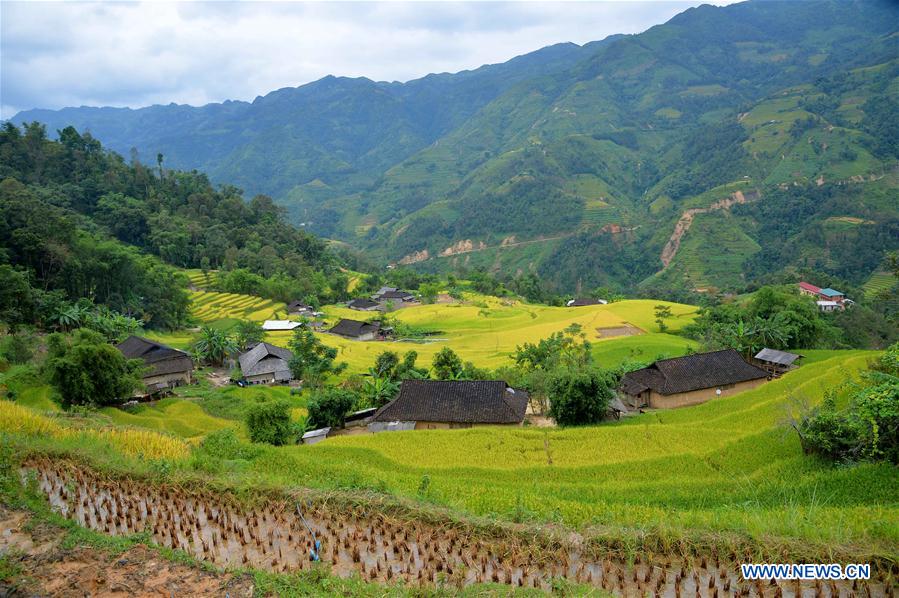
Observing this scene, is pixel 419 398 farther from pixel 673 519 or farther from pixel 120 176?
pixel 120 176

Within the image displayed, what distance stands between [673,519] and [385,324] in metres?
52.3

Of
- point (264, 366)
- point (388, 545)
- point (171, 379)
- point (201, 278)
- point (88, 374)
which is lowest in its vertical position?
point (264, 366)

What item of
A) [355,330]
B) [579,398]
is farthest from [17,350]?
[579,398]

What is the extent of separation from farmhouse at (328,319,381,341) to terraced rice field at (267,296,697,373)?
2.51 metres

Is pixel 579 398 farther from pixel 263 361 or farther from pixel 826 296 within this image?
pixel 826 296

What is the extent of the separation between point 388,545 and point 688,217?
121975 millimetres

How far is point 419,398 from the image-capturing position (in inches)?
930

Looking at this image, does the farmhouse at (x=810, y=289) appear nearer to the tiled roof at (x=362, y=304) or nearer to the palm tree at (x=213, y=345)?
the tiled roof at (x=362, y=304)

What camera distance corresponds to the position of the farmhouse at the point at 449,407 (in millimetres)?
22250

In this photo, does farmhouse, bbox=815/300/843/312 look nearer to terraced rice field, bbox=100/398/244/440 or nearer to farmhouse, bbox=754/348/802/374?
farmhouse, bbox=754/348/802/374

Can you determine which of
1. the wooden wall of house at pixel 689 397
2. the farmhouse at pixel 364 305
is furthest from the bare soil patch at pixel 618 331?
the farmhouse at pixel 364 305

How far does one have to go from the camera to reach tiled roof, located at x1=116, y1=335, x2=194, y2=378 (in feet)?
115

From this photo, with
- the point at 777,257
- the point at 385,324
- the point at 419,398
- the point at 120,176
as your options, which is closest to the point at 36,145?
the point at 120,176

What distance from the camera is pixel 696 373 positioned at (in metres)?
28.0
